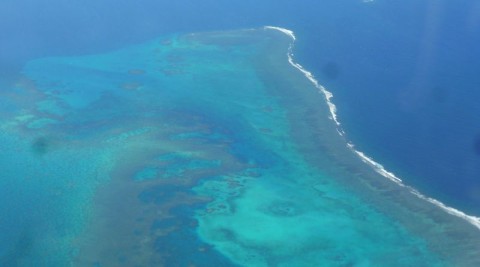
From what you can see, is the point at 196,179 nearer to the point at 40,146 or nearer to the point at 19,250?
the point at 19,250

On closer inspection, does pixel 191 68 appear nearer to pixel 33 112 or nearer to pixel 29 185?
pixel 33 112

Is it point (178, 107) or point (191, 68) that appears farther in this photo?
point (191, 68)

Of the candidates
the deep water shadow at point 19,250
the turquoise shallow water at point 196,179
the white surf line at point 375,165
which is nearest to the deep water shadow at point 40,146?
the turquoise shallow water at point 196,179

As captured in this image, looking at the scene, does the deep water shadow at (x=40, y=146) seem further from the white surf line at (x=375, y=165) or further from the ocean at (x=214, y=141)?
the white surf line at (x=375, y=165)

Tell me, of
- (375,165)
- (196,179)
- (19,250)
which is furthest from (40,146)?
(375,165)

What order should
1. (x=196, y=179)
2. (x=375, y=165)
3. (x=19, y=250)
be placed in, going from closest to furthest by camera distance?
(x=19, y=250) → (x=196, y=179) → (x=375, y=165)

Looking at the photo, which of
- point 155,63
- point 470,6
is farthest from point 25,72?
point 470,6

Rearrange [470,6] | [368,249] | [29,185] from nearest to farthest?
[368,249]
[29,185]
[470,6]

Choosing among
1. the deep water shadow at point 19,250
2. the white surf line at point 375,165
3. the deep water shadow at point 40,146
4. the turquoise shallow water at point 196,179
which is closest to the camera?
the deep water shadow at point 19,250
